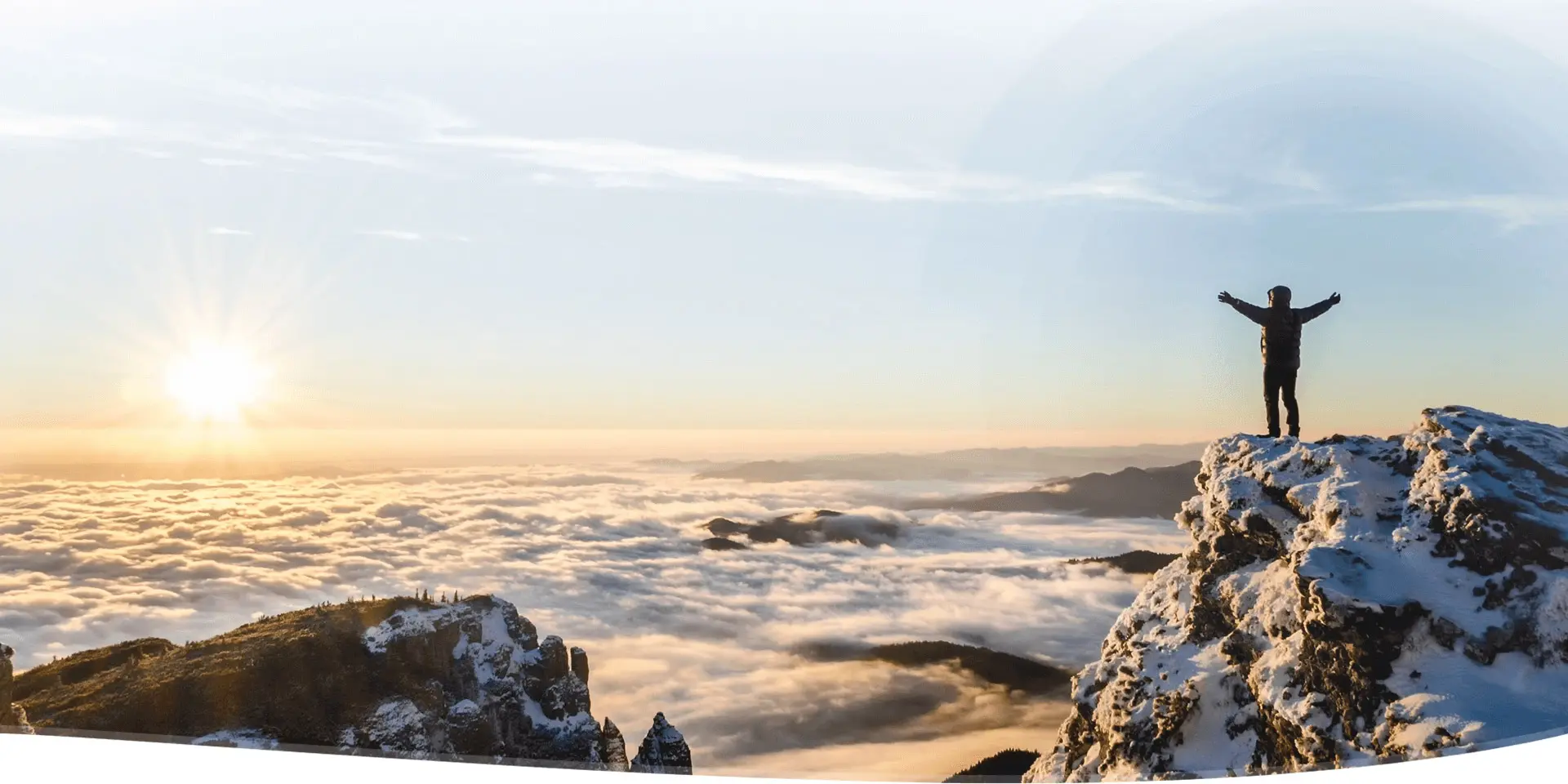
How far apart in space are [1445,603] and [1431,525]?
899 millimetres

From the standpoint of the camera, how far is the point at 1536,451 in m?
11.5

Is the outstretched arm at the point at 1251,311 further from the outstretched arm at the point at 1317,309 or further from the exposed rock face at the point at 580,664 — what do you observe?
the exposed rock face at the point at 580,664

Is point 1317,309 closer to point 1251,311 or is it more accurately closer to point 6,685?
point 1251,311

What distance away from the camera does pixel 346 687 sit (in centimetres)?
2700

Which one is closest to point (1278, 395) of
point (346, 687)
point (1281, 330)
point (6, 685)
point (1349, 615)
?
point (1281, 330)

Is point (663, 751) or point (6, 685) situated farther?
point (663, 751)

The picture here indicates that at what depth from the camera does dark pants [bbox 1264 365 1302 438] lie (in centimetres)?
1280

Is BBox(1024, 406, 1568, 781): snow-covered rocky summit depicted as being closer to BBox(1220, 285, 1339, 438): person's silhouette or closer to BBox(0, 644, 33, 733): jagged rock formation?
BBox(1220, 285, 1339, 438): person's silhouette

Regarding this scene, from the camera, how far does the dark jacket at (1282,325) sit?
497 inches

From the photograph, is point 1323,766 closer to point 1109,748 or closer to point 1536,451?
point 1109,748

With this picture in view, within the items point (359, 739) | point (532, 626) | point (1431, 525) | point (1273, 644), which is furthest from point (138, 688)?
point (1431, 525)

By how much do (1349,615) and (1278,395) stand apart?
140 inches

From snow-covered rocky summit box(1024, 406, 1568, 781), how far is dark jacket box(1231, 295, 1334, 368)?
104cm

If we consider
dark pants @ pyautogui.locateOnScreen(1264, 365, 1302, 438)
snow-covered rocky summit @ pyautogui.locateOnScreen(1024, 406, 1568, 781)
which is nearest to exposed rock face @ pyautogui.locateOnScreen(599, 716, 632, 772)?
snow-covered rocky summit @ pyautogui.locateOnScreen(1024, 406, 1568, 781)
